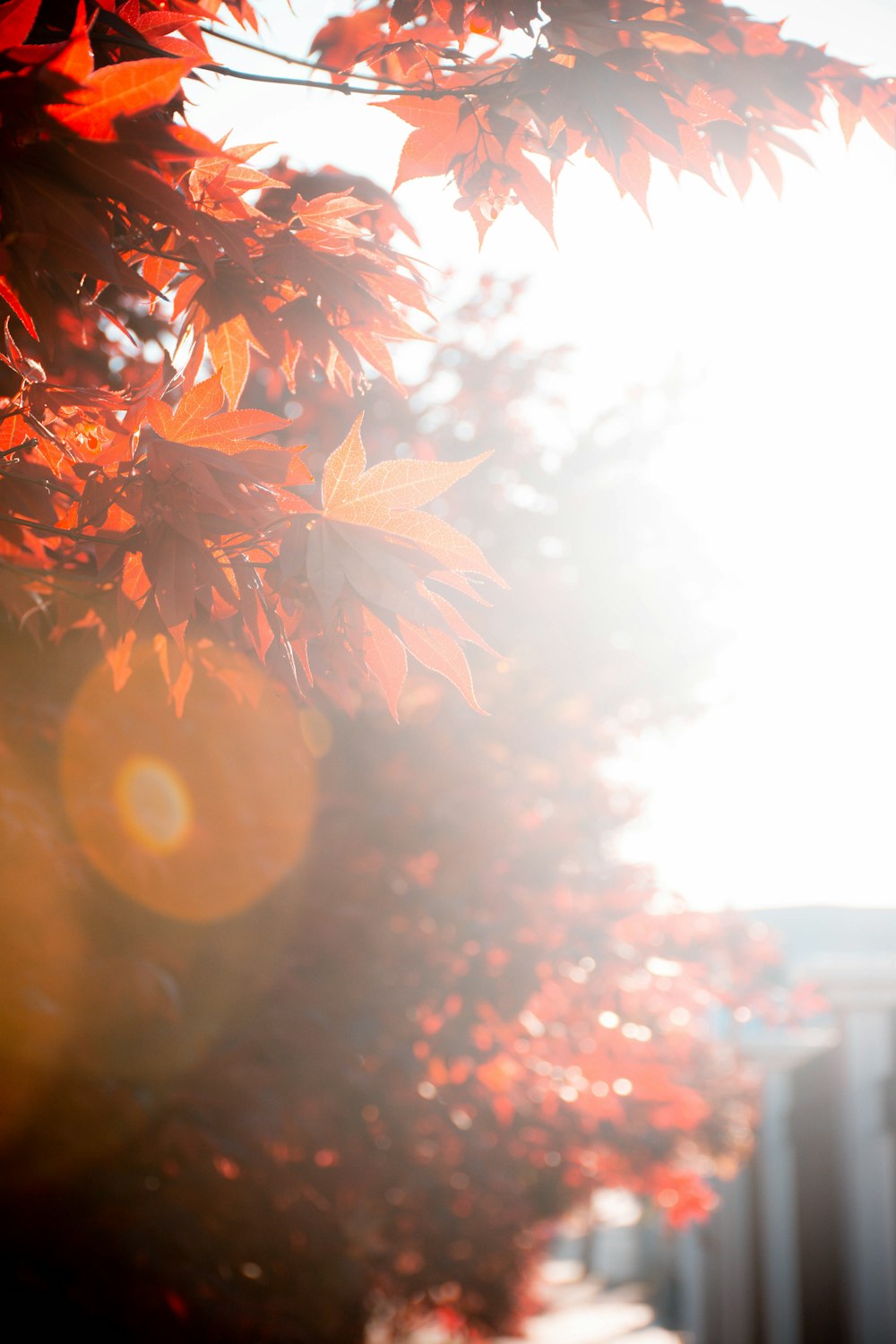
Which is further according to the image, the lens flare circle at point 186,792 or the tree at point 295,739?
the lens flare circle at point 186,792

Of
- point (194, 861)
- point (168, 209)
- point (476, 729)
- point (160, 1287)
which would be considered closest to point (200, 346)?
point (168, 209)

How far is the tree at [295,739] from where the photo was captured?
1.39 meters

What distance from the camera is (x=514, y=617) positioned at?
6.59m

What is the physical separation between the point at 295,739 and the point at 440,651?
8.37 ft

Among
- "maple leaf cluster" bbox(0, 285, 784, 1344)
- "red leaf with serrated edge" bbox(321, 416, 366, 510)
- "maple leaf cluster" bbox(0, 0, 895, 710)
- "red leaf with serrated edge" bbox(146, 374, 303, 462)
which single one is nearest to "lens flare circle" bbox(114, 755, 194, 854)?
"maple leaf cluster" bbox(0, 285, 784, 1344)

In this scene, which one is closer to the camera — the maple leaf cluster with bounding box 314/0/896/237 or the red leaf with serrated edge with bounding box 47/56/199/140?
the red leaf with serrated edge with bounding box 47/56/199/140

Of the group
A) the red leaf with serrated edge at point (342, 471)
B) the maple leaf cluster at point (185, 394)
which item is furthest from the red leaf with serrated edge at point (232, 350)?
the red leaf with serrated edge at point (342, 471)

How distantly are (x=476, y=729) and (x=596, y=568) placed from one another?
2.96 metres

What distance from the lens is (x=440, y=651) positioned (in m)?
1.35

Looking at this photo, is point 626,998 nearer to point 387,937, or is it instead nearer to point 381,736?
point 387,937

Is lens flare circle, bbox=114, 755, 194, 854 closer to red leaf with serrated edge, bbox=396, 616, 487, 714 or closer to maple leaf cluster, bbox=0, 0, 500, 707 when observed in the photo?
maple leaf cluster, bbox=0, 0, 500, 707

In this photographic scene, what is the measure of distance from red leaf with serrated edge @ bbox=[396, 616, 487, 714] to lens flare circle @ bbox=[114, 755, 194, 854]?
1.94 m

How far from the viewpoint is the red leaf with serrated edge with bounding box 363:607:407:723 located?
139cm

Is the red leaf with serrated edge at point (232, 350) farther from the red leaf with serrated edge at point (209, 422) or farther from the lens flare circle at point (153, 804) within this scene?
the lens flare circle at point (153, 804)
